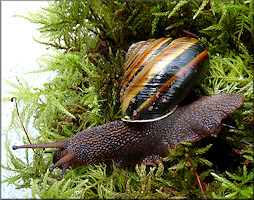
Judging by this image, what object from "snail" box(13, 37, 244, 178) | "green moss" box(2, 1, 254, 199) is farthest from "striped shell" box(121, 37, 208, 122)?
"green moss" box(2, 1, 254, 199)

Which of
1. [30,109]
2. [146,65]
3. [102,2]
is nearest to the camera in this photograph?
[146,65]

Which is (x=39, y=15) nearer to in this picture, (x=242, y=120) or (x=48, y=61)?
(x=48, y=61)

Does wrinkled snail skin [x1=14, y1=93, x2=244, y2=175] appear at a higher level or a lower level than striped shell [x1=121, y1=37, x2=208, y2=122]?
lower

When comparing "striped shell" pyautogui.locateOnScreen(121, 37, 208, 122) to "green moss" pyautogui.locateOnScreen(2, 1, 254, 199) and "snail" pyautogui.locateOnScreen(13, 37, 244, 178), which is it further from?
"green moss" pyautogui.locateOnScreen(2, 1, 254, 199)

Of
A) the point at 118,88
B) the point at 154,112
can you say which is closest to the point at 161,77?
the point at 154,112

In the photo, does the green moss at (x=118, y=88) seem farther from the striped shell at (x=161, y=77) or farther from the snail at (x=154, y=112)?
the striped shell at (x=161, y=77)

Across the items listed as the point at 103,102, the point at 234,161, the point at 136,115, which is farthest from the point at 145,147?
the point at 234,161
